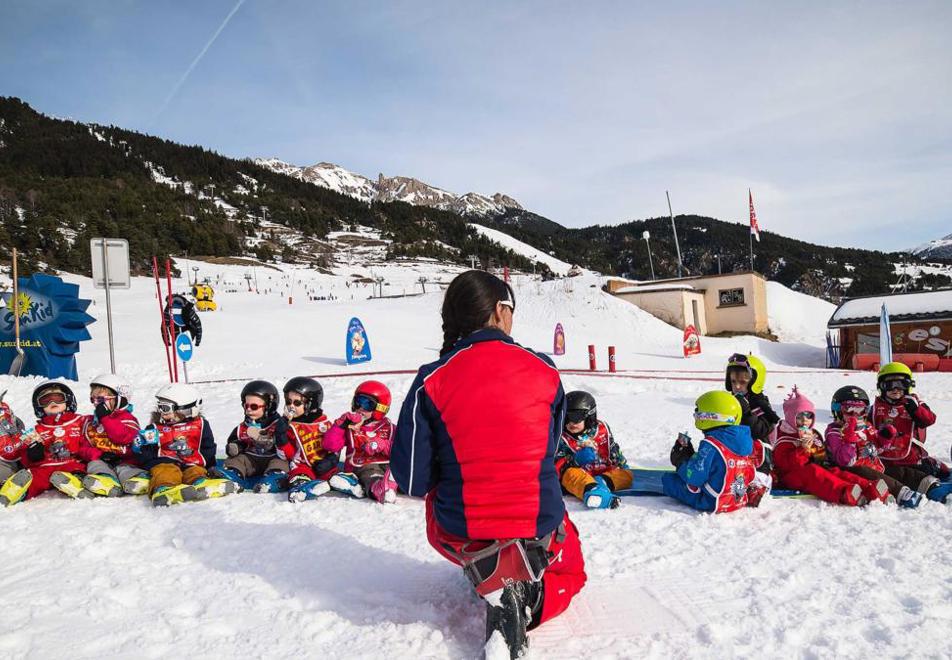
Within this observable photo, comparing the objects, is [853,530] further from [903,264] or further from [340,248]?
[903,264]

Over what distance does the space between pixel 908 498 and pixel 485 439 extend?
150 inches

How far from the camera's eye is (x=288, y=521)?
4.06m

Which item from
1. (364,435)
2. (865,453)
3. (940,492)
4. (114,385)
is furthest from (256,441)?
(940,492)

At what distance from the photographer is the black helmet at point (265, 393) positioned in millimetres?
5199

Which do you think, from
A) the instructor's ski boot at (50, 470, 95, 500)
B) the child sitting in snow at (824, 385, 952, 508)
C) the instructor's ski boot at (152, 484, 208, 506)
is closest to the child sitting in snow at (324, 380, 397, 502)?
the instructor's ski boot at (152, 484, 208, 506)

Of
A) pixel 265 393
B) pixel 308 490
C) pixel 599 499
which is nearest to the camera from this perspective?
pixel 599 499

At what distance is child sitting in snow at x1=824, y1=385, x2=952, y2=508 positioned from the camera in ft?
13.4

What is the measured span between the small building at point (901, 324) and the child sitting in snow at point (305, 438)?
22873 millimetres

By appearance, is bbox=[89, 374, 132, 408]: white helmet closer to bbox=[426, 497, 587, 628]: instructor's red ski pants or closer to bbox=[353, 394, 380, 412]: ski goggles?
bbox=[353, 394, 380, 412]: ski goggles

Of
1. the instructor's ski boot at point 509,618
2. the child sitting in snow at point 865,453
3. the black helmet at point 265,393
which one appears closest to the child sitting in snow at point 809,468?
the child sitting in snow at point 865,453

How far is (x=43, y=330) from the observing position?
1142 centimetres

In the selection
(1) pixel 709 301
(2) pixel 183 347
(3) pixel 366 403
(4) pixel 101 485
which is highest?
(1) pixel 709 301

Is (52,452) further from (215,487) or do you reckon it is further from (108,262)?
(108,262)

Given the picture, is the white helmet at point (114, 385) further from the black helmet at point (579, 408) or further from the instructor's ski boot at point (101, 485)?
the black helmet at point (579, 408)
